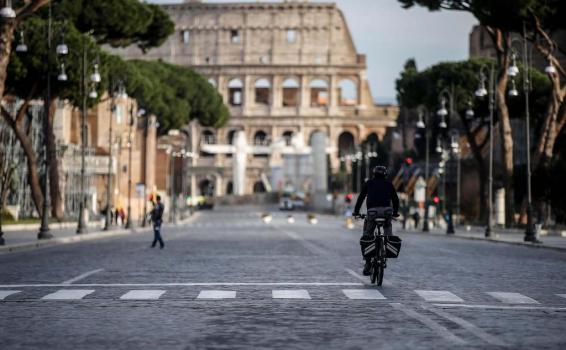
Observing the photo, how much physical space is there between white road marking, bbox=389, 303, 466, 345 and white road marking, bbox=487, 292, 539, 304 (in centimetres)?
159

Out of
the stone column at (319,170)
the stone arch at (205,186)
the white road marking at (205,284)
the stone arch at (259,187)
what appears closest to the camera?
the white road marking at (205,284)

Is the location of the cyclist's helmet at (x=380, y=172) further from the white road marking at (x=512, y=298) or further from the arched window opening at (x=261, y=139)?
the arched window opening at (x=261, y=139)

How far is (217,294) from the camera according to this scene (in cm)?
1717

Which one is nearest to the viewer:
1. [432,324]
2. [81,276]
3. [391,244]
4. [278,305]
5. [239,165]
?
[432,324]

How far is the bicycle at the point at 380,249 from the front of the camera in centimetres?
1861

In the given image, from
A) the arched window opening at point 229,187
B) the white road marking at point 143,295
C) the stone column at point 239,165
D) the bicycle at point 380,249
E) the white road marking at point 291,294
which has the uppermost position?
the stone column at point 239,165

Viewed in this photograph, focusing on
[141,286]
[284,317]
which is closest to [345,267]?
[141,286]

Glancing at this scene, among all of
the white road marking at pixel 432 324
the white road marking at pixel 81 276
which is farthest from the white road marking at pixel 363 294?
the white road marking at pixel 81 276

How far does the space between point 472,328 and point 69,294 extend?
21.2ft

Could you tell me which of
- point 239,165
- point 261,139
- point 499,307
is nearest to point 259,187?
point 261,139

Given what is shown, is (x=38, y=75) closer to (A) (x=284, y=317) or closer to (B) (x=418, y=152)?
(A) (x=284, y=317)

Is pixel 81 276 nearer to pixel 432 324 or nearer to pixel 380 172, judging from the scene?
pixel 380 172

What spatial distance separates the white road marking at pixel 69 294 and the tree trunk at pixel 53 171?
131ft

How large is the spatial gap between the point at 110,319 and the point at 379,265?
6.21 metres
